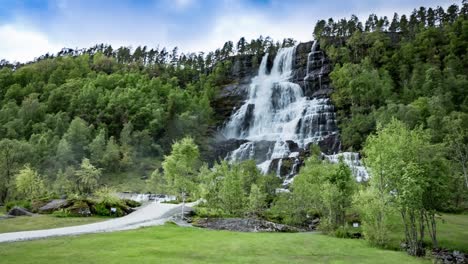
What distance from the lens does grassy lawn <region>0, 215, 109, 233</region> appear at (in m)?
28.2

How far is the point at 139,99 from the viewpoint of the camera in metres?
109

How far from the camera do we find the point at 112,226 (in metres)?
30.3

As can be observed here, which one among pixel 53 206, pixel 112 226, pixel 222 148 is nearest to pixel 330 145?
pixel 222 148

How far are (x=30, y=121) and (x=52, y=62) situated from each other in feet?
158

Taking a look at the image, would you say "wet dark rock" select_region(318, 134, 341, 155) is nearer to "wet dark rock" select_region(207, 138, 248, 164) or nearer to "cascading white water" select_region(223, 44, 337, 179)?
"cascading white water" select_region(223, 44, 337, 179)

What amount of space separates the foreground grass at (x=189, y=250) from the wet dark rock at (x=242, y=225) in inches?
249

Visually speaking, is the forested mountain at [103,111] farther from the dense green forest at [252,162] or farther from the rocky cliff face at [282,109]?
the rocky cliff face at [282,109]

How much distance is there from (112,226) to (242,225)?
35.2 feet

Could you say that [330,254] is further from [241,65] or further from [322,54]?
[241,65]

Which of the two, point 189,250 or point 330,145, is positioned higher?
point 330,145

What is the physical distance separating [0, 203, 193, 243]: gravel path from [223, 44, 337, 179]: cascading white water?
105ft

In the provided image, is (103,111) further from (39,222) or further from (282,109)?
(39,222)

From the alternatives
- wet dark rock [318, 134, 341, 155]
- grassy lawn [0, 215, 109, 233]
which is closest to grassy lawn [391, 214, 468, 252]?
grassy lawn [0, 215, 109, 233]

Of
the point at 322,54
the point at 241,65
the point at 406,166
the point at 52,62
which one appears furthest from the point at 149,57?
the point at 406,166
